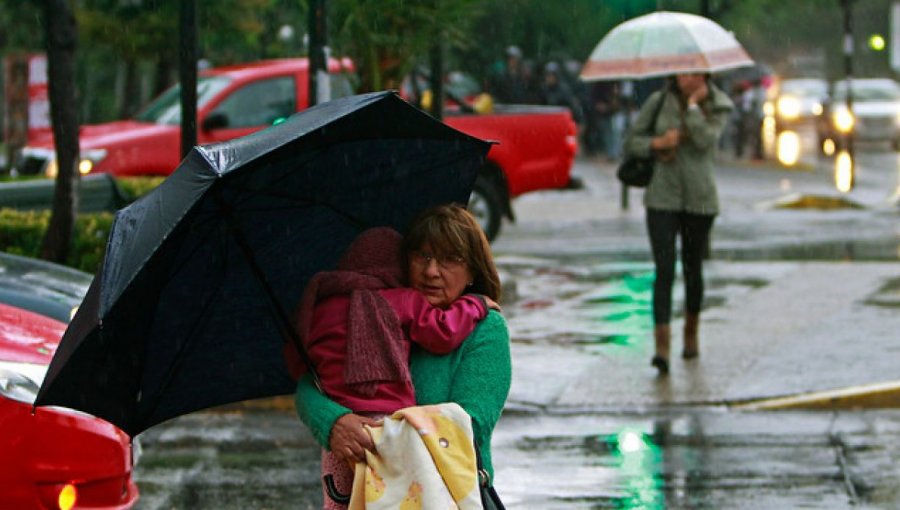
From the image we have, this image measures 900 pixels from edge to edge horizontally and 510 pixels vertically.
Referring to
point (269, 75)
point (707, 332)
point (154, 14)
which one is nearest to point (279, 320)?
point (707, 332)

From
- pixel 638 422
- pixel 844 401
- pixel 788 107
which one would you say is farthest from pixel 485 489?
pixel 788 107

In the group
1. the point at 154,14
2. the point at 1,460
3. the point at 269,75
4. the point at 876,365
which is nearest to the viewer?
the point at 1,460

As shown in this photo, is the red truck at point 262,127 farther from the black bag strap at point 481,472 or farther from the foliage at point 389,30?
the black bag strap at point 481,472

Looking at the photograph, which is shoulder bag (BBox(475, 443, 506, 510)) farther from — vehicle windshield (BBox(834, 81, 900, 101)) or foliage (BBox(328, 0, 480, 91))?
vehicle windshield (BBox(834, 81, 900, 101))

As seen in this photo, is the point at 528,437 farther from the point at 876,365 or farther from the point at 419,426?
the point at 419,426

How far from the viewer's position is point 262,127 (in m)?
16.8

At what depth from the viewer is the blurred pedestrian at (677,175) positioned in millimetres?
10062

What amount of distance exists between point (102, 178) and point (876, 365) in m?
6.00

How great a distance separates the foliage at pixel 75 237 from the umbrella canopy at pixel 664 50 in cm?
334

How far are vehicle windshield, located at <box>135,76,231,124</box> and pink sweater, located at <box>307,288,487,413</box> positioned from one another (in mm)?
12545

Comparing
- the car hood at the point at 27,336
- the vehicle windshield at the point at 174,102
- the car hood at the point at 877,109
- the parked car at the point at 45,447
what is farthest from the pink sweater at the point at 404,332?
the car hood at the point at 877,109

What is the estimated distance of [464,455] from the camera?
3.82 meters

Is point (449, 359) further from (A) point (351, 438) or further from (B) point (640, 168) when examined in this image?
(B) point (640, 168)

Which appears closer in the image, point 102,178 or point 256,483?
point 256,483
